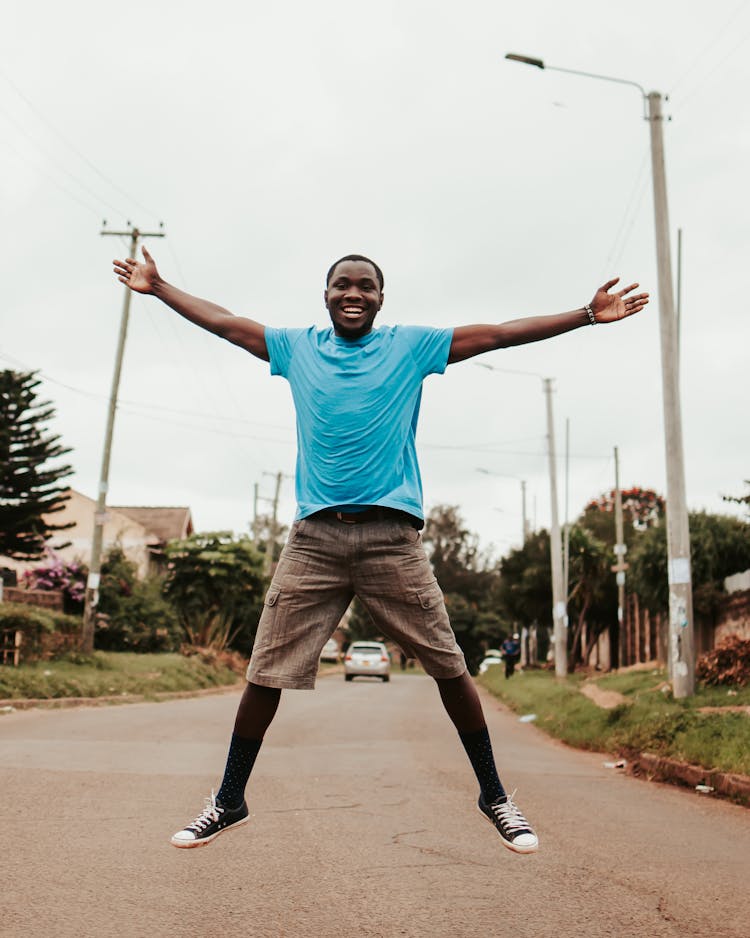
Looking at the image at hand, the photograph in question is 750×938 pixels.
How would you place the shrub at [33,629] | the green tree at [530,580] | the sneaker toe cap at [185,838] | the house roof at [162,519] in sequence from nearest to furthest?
the sneaker toe cap at [185,838], the shrub at [33,629], the green tree at [530,580], the house roof at [162,519]

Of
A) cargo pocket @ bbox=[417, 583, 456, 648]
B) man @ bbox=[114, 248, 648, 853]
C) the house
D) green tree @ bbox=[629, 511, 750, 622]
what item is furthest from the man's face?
the house

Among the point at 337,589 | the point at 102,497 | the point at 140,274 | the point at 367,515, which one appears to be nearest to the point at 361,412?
the point at 367,515

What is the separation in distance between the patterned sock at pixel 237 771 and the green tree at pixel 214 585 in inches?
1134

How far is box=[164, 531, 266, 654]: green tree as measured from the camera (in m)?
32.7

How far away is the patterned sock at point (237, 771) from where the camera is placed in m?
4.03

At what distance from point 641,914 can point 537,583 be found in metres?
37.3

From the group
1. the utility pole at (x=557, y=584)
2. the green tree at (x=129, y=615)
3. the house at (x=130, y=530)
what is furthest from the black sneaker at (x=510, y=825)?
the house at (x=130, y=530)

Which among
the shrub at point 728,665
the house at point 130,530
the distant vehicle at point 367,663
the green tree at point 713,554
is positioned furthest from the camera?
the house at point 130,530

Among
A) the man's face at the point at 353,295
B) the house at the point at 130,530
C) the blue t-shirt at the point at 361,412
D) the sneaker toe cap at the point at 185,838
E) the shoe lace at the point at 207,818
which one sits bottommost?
the sneaker toe cap at the point at 185,838

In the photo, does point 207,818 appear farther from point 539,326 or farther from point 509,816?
point 539,326

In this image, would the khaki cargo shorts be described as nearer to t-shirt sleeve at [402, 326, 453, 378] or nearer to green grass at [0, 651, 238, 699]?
t-shirt sleeve at [402, 326, 453, 378]

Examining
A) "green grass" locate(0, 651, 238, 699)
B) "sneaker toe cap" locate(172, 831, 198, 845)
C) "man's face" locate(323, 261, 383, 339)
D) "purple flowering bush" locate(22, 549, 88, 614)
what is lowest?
"sneaker toe cap" locate(172, 831, 198, 845)

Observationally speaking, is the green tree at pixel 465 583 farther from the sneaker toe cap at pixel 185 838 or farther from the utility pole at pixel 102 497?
the sneaker toe cap at pixel 185 838

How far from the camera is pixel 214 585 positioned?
33188mm
